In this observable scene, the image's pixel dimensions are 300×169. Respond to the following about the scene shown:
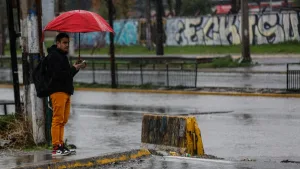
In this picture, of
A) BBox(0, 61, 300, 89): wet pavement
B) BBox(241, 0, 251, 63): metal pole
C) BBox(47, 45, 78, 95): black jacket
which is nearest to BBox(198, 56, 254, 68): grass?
BBox(241, 0, 251, 63): metal pole

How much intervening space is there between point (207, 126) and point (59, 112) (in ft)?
19.8

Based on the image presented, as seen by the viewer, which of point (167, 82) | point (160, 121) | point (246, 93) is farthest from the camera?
point (167, 82)

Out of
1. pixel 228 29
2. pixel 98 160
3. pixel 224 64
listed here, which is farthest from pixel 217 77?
pixel 228 29

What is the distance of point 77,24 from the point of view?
1163cm

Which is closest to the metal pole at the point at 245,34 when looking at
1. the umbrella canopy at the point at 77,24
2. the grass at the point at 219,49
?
the grass at the point at 219,49

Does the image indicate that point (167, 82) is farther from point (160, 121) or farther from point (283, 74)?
point (160, 121)

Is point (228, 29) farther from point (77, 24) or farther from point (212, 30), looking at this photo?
point (77, 24)

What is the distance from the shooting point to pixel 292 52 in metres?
49.4

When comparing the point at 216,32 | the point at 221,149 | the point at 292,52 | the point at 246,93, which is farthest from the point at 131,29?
the point at 221,149

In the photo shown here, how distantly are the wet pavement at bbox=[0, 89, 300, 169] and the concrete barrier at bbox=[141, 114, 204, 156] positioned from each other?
542mm

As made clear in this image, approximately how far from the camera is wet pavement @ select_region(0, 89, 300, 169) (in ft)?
38.3

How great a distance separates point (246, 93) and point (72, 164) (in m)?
14.3

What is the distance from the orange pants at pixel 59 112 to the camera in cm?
1122

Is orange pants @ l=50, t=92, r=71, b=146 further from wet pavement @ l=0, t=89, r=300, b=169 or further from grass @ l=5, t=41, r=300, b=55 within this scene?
grass @ l=5, t=41, r=300, b=55
